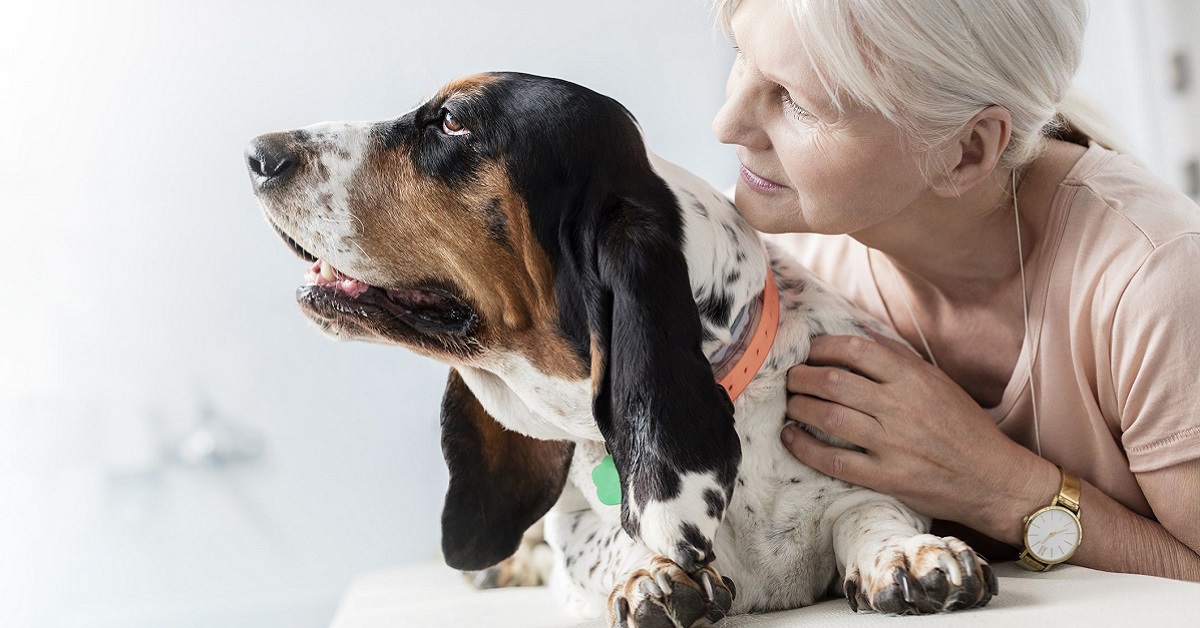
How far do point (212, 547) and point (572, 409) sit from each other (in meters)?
1.64

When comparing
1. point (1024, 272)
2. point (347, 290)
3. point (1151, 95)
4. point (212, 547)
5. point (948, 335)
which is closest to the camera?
point (347, 290)

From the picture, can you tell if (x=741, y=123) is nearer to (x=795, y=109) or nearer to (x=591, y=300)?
(x=795, y=109)

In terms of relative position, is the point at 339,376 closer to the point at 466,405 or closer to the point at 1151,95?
the point at 466,405

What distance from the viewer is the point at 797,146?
62.8 inches

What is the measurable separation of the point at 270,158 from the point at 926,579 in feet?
3.68

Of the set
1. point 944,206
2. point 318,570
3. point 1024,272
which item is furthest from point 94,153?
point 1024,272

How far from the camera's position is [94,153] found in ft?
8.36

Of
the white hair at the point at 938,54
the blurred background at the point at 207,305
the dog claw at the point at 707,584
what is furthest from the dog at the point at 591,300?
the blurred background at the point at 207,305

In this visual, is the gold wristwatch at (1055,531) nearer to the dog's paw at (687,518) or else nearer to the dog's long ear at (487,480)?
the dog's paw at (687,518)

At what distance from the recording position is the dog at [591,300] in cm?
132

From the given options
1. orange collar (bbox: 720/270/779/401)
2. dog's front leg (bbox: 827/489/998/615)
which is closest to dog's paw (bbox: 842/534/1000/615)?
dog's front leg (bbox: 827/489/998/615)

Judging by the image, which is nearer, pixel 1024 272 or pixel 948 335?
pixel 1024 272

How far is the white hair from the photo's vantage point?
4.94 feet

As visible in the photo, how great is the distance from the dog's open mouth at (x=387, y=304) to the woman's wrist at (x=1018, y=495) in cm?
91
